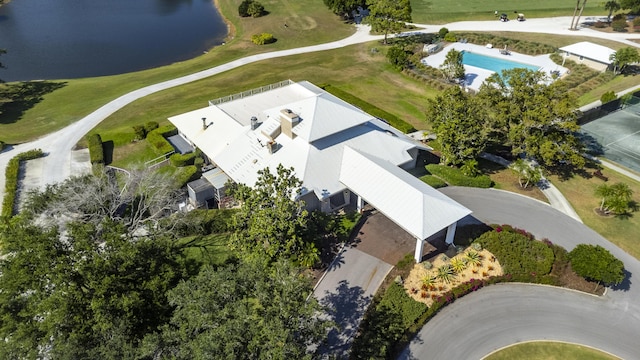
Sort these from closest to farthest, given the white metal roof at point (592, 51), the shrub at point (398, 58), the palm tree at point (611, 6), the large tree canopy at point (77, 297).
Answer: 1. the large tree canopy at point (77, 297)
2. the white metal roof at point (592, 51)
3. the shrub at point (398, 58)
4. the palm tree at point (611, 6)

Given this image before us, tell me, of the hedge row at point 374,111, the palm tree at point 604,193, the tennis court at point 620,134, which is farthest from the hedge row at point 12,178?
the tennis court at point 620,134

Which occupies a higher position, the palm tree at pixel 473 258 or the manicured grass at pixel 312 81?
the manicured grass at pixel 312 81

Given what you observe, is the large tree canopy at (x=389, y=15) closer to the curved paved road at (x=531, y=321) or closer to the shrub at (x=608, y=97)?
the shrub at (x=608, y=97)

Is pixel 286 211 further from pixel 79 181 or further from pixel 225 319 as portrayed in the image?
pixel 79 181

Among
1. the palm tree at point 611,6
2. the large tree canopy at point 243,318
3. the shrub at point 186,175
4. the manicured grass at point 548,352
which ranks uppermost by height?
the palm tree at point 611,6

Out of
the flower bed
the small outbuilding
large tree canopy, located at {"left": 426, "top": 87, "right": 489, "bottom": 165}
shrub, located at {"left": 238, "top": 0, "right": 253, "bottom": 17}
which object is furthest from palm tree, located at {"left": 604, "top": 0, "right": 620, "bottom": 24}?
the flower bed

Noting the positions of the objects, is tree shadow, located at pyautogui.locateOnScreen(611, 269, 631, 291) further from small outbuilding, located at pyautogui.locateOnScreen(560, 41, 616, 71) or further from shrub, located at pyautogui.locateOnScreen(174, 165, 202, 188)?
small outbuilding, located at pyautogui.locateOnScreen(560, 41, 616, 71)

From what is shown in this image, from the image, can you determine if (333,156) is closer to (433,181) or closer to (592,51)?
(433,181)
